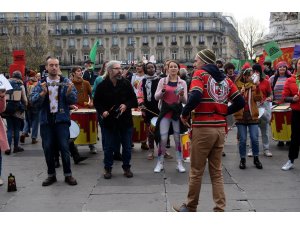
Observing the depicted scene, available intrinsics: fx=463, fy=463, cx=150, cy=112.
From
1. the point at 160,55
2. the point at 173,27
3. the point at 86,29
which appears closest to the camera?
the point at 160,55

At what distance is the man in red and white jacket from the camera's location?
17.5 feet

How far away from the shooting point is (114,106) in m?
7.49

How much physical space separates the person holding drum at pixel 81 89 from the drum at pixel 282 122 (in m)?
3.99

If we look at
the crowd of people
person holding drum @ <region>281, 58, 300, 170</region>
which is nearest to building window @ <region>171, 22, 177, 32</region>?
the crowd of people

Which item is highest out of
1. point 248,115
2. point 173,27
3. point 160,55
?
point 173,27

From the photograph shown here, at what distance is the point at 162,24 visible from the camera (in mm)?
108750

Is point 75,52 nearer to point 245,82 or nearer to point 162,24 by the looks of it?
point 162,24

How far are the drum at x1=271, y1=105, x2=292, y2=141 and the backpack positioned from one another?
223 inches

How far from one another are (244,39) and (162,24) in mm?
41511

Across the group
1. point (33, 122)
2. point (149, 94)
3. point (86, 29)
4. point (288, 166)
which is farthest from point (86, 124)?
point (86, 29)

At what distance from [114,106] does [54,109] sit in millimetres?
979

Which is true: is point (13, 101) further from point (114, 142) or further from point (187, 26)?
point (187, 26)

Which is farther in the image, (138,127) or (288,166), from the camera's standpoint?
(138,127)

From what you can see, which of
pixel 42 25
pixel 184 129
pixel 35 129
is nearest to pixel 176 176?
pixel 184 129
